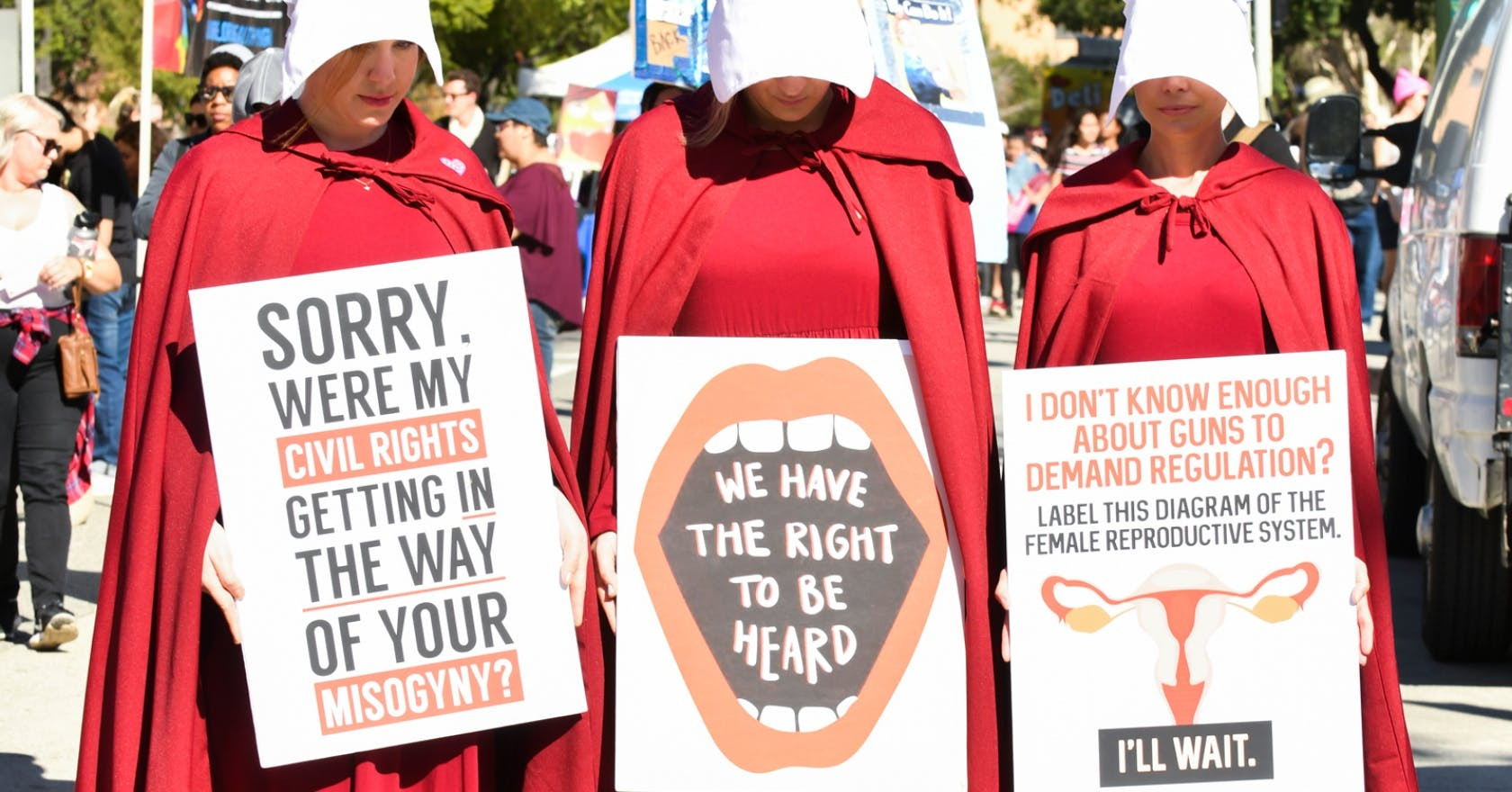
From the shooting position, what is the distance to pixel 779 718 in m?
4.30

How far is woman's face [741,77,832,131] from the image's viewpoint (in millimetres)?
4289

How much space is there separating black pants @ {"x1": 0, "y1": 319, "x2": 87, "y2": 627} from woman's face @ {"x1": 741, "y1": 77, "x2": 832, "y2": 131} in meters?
4.57

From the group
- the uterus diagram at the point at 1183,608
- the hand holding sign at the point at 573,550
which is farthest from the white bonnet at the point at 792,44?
the uterus diagram at the point at 1183,608

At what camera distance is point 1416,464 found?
32.2 ft

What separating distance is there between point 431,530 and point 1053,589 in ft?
3.79

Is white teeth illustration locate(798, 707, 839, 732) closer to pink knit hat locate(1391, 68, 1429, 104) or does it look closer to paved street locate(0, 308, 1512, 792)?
paved street locate(0, 308, 1512, 792)

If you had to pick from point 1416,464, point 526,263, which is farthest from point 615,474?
point 526,263

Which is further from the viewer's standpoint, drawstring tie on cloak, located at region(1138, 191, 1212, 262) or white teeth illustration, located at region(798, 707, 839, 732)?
drawstring tie on cloak, located at region(1138, 191, 1212, 262)

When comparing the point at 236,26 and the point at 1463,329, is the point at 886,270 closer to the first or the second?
the point at 1463,329

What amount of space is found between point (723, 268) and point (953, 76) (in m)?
4.29

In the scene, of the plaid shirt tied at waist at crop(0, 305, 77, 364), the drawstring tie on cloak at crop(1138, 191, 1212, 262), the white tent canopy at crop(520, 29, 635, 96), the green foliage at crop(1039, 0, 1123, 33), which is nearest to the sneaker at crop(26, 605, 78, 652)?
the plaid shirt tied at waist at crop(0, 305, 77, 364)

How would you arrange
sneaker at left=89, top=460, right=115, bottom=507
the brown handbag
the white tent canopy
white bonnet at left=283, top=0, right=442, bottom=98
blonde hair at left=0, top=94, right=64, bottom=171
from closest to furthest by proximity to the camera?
white bonnet at left=283, top=0, right=442, bottom=98 → the brown handbag → blonde hair at left=0, top=94, right=64, bottom=171 → sneaker at left=89, top=460, right=115, bottom=507 → the white tent canopy

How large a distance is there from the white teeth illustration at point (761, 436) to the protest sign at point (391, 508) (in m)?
0.39

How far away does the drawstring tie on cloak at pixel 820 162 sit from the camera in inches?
172
